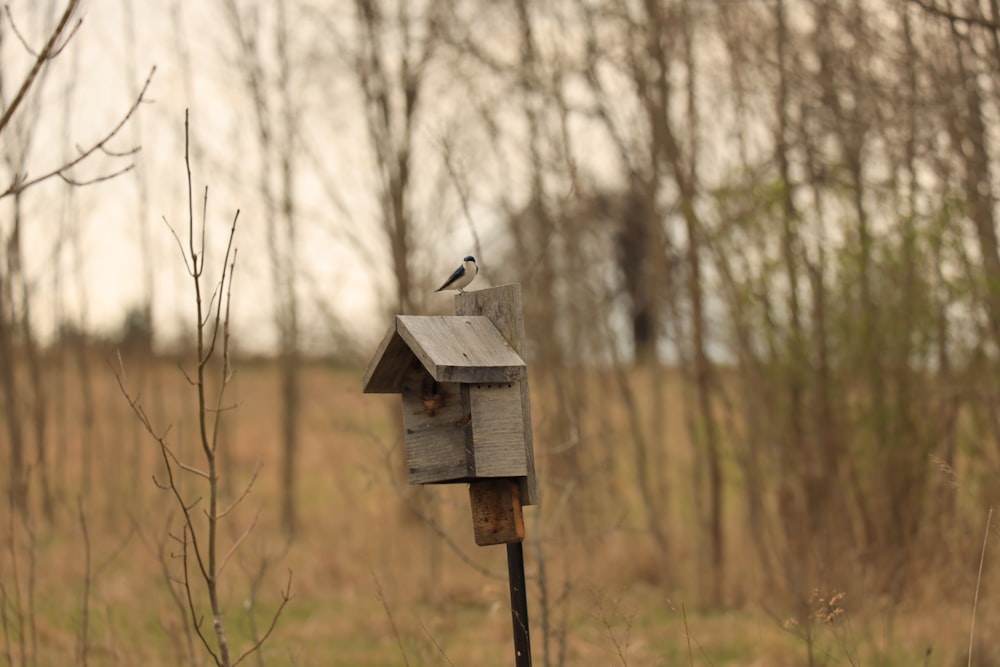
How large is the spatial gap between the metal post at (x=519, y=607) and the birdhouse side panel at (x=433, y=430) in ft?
0.99

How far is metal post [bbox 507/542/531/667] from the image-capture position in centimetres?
332

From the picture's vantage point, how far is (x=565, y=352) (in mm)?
11523

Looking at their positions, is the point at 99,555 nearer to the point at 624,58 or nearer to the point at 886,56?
the point at 624,58

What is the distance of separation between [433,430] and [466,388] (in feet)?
0.78

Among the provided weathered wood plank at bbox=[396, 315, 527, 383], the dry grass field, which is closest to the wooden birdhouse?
weathered wood plank at bbox=[396, 315, 527, 383]

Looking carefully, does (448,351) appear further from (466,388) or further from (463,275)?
(463,275)

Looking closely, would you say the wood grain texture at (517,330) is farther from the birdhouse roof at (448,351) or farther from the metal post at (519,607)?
the metal post at (519,607)

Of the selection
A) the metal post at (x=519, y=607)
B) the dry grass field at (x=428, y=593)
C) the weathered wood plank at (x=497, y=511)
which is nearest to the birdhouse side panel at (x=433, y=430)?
A: the weathered wood plank at (x=497, y=511)

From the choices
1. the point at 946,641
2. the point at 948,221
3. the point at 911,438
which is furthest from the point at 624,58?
the point at 946,641

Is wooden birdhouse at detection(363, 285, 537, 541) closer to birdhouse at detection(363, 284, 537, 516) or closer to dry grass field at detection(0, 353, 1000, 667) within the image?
birdhouse at detection(363, 284, 537, 516)

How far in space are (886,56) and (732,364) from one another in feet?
8.73

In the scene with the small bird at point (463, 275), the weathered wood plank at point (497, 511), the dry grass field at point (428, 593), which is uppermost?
the small bird at point (463, 275)

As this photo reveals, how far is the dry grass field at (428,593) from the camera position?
4.82m

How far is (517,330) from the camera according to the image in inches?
135
